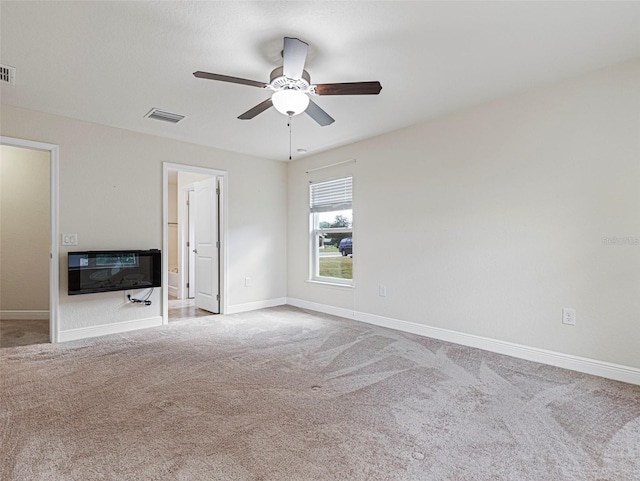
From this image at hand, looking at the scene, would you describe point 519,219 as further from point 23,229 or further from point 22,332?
point 23,229

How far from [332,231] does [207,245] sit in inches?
78.3

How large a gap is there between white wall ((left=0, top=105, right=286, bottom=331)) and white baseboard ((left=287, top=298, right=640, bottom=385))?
2.10 meters

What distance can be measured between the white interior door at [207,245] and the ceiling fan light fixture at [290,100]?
299 centimetres

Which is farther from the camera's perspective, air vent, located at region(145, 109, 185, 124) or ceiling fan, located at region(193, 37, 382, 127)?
air vent, located at region(145, 109, 185, 124)

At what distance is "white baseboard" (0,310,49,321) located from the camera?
4.77m

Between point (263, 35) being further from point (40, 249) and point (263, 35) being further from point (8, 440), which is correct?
point (40, 249)

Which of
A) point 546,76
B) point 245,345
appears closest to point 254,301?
point 245,345

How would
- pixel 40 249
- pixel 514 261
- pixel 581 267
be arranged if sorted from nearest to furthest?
pixel 581 267
pixel 514 261
pixel 40 249

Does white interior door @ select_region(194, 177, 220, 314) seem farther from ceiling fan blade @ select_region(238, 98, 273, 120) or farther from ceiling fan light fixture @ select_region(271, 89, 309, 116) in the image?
ceiling fan light fixture @ select_region(271, 89, 309, 116)

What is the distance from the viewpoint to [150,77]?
290 cm

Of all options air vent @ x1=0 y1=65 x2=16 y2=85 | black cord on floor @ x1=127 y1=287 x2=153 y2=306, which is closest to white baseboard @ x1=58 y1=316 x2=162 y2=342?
black cord on floor @ x1=127 y1=287 x2=153 y2=306

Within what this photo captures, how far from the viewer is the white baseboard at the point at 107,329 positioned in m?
3.76

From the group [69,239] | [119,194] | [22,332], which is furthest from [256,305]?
[22,332]

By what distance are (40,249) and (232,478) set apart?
16.6ft
